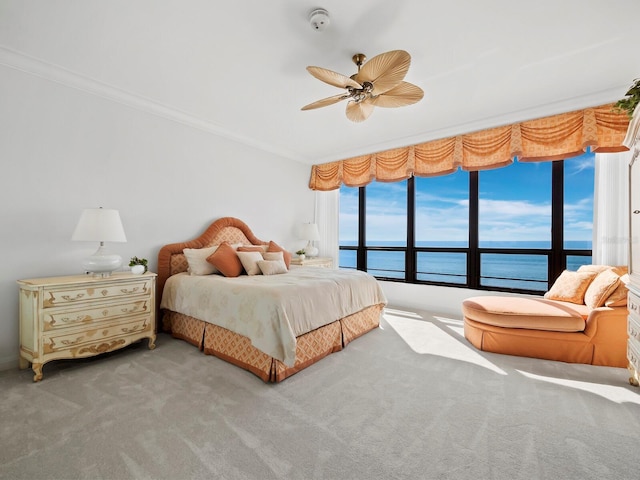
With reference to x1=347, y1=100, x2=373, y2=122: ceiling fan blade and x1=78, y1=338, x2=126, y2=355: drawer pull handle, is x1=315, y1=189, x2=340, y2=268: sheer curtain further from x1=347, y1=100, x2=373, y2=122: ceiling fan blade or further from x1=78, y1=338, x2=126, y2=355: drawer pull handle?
x1=78, y1=338, x2=126, y2=355: drawer pull handle

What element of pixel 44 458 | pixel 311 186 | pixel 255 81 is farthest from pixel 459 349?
pixel 311 186

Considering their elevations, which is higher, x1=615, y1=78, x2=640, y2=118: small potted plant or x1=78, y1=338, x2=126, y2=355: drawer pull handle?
x1=615, y1=78, x2=640, y2=118: small potted plant

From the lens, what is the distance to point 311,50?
2449 millimetres

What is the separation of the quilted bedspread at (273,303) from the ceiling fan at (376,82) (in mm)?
1729

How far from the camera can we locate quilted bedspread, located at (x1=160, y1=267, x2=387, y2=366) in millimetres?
2287

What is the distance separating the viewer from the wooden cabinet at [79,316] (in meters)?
A: 2.32

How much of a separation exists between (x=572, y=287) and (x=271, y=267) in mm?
3323

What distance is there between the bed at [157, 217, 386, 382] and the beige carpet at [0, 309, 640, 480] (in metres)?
0.17

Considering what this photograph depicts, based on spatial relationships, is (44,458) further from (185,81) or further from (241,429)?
(185,81)

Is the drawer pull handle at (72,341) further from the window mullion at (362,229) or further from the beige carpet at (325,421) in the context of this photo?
the window mullion at (362,229)

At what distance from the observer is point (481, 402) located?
2.03 meters

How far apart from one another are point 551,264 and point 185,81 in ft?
→ 15.7

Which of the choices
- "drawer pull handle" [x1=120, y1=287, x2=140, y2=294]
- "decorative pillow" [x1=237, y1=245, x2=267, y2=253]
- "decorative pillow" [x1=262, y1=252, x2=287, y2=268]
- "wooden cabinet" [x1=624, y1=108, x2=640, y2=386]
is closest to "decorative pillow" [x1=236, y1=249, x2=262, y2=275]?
"decorative pillow" [x1=237, y1=245, x2=267, y2=253]

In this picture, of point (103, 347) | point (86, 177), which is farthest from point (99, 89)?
point (103, 347)
